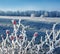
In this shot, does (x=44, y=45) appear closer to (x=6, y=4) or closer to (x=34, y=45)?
(x=34, y=45)

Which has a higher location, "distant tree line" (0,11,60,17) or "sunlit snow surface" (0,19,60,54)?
"distant tree line" (0,11,60,17)

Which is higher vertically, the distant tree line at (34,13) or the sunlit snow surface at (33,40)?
the distant tree line at (34,13)

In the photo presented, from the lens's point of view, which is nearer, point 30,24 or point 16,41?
point 16,41

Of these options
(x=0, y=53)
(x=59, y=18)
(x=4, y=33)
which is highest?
(x=59, y=18)

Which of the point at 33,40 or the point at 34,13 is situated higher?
the point at 34,13

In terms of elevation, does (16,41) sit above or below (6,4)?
below

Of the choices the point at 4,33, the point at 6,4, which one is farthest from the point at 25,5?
the point at 4,33

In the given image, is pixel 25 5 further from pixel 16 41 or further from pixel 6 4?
pixel 16 41
